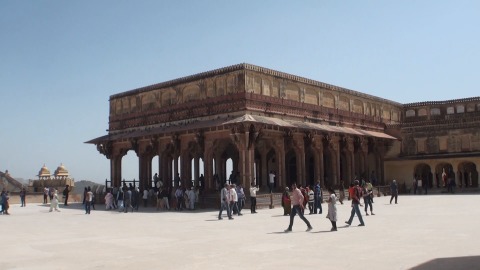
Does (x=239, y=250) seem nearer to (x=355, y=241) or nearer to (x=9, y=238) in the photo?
(x=355, y=241)

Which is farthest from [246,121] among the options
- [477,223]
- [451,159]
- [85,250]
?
[451,159]

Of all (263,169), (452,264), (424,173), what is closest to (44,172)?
(263,169)

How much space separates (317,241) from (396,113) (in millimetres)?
32233

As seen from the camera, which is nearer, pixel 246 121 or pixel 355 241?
pixel 355 241

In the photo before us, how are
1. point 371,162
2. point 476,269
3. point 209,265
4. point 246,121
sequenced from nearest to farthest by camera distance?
point 476,269 < point 209,265 < point 246,121 < point 371,162

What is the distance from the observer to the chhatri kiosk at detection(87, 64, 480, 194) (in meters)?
26.0

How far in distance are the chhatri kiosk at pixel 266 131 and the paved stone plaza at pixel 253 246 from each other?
34.9ft

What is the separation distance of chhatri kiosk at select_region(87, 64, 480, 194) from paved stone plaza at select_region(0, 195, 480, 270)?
10637 millimetres

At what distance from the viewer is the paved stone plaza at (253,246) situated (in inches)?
324

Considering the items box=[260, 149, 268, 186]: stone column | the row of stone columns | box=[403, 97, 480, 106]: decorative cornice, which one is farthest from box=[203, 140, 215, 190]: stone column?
box=[403, 97, 480, 106]: decorative cornice

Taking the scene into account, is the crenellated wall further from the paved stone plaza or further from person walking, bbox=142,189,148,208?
the paved stone plaza

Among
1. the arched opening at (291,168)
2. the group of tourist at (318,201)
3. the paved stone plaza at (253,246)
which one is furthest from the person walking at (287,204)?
the arched opening at (291,168)

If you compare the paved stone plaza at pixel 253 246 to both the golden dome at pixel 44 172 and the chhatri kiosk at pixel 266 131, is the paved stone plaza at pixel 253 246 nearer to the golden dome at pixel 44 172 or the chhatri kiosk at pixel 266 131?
the chhatri kiosk at pixel 266 131

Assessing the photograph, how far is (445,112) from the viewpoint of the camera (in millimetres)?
40625
